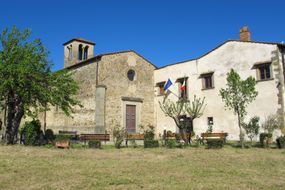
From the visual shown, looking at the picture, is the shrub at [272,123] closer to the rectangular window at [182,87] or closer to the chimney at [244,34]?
the chimney at [244,34]

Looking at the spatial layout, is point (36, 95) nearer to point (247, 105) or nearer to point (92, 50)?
point (247, 105)

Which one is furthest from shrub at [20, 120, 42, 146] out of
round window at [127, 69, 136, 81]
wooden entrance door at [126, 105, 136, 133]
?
round window at [127, 69, 136, 81]

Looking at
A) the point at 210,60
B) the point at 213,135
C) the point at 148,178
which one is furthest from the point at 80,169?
the point at 210,60

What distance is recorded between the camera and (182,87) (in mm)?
24438

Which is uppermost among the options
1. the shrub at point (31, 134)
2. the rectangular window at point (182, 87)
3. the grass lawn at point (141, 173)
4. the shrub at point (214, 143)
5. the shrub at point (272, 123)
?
the rectangular window at point (182, 87)

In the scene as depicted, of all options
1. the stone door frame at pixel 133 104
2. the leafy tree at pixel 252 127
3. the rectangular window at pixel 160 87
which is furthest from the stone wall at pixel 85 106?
the leafy tree at pixel 252 127

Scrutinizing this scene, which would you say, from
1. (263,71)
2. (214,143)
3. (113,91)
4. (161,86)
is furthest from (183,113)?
(214,143)

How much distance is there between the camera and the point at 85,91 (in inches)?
965

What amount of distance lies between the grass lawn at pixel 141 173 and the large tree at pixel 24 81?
18.9 feet

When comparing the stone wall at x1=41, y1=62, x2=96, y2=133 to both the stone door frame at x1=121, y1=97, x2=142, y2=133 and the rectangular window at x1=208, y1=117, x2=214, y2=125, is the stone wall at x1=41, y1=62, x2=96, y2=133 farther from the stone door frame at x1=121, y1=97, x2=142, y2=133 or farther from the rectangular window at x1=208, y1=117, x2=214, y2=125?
the rectangular window at x1=208, y1=117, x2=214, y2=125

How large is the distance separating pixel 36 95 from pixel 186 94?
12771 millimetres

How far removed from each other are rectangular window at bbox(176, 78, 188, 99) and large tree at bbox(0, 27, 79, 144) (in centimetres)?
1027

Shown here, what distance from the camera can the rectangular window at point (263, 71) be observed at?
19.8 metres

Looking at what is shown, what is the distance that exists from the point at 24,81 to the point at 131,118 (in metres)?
11.2
